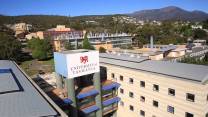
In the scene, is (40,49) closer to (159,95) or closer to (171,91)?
(159,95)

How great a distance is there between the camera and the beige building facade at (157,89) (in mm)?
23266

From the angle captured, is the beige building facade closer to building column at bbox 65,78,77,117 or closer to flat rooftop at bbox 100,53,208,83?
flat rooftop at bbox 100,53,208,83

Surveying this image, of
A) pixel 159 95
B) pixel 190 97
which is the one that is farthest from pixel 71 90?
pixel 190 97

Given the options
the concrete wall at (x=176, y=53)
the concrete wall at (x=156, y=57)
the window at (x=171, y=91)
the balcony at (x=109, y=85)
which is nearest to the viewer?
the window at (x=171, y=91)

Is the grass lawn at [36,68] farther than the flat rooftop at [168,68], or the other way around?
the grass lawn at [36,68]

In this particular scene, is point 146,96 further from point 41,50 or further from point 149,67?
point 41,50

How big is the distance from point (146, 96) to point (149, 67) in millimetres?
4464

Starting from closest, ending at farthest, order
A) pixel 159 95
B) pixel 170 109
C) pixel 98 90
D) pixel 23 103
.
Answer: pixel 23 103
pixel 170 109
pixel 159 95
pixel 98 90

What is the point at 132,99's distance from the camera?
31.5 metres

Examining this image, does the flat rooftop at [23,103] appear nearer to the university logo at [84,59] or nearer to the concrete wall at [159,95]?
the university logo at [84,59]

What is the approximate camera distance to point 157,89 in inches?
1090

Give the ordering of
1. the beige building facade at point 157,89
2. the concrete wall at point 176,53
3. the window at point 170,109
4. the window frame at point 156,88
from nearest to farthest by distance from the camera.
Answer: the beige building facade at point 157,89 < the window at point 170,109 < the window frame at point 156,88 < the concrete wall at point 176,53

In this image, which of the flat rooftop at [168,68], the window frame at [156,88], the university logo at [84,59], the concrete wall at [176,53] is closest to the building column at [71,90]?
the university logo at [84,59]

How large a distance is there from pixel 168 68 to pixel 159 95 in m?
4.18
